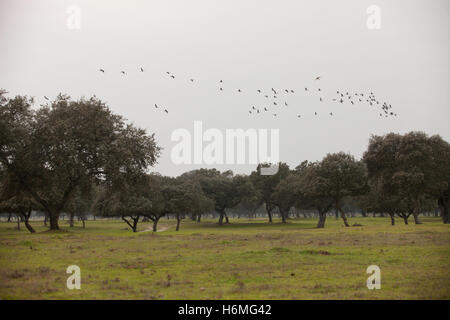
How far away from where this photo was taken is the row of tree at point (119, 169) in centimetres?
5109

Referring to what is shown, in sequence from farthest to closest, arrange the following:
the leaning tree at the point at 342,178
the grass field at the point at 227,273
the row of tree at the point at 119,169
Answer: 1. the leaning tree at the point at 342,178
2. the row of tree at the point at 119,169
3. the grass field at the point at 227,273

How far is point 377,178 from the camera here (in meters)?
77.5

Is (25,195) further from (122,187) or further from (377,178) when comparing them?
(377,178)

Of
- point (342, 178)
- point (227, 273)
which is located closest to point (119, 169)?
point (227, 273)

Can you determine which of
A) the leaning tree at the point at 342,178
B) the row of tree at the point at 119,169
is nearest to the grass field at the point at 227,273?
the row of tree at the point at 119,169

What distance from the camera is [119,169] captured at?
53.3 metres

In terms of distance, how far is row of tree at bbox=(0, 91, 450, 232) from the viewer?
168ft

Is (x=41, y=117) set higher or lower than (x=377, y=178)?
higher

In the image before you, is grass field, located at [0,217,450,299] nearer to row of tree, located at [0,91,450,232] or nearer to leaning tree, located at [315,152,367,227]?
row of tree, located at [0,91,450,232]

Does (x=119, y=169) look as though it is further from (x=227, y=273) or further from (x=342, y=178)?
(x=342, y=178)

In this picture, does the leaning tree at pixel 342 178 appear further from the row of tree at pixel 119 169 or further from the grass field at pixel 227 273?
the grass field at pixel 227 273

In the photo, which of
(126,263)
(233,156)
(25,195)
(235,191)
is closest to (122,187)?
(233,156)
